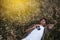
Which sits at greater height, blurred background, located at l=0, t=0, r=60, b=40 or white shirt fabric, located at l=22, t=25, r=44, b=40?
blurred background, located at l=0, t=0, r=60, b=40

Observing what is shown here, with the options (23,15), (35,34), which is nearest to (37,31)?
(35,34)

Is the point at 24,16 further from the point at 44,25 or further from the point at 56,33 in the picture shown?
the point at 56,33

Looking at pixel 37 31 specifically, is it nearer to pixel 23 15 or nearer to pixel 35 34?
pixel 35 34

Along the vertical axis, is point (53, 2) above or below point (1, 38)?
above

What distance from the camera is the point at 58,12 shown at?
2443mm

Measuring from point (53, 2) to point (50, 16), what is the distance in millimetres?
188

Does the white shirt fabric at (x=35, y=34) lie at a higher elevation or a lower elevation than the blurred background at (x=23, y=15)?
lower

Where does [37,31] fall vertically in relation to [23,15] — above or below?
below

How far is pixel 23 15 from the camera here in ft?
7.93

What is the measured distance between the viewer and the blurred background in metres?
2.36

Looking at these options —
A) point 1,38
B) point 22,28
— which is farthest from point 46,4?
point 1,38

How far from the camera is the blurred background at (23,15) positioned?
2.36 meters

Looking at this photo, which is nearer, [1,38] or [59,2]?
[1,38]

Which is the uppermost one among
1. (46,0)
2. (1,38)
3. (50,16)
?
(46,0)
